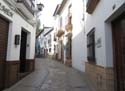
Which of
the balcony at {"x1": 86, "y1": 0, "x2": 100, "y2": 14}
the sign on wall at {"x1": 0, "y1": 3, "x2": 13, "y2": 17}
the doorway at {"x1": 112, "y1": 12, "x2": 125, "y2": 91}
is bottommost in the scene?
the doorway at {"x1": 112, "y1": 12, "x2": 125, "y2": 91}

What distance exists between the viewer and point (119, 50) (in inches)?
216

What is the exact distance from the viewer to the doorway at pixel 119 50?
5.23 m

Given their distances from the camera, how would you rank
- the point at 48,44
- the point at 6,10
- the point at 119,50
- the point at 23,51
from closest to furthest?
the point at 119,50 → the point at 6,10 → the point at 23,51 → the point at 48,44

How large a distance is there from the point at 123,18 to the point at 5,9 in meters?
4.32

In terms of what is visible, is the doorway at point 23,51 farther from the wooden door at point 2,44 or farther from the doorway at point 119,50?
the doorway at point 119,50

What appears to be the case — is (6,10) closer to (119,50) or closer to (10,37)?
(10,37)

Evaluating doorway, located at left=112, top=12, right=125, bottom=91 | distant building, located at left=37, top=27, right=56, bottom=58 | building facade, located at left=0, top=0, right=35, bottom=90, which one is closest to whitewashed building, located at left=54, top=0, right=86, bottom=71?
building facade, located at left=0, top=0, right=35, bottom=90

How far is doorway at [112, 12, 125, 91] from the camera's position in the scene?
5.23 metres

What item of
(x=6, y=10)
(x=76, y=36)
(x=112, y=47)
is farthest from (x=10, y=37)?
(x=76, y=36)

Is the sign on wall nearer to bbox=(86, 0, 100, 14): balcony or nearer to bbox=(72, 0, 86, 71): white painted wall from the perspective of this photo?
bbox=(86, 0, 100, 14): balcony

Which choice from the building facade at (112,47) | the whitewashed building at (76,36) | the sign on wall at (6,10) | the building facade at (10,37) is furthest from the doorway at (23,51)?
the building facade at (112,47)

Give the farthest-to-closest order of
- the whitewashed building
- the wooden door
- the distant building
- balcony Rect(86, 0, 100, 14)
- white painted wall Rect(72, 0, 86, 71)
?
the distant building, the whitewashed building, white painted wall Rect(72, 0, 86, 71), balcony Rect(86, 0, 100, 14), the wooden door

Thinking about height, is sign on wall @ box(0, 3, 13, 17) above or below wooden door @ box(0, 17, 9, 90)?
above

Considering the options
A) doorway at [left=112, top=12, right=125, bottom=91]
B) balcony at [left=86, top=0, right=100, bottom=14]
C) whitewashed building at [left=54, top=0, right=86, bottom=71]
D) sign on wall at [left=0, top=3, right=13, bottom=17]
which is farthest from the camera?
whitewashed building at [left=54, top=0, right=86, bottom=71]
